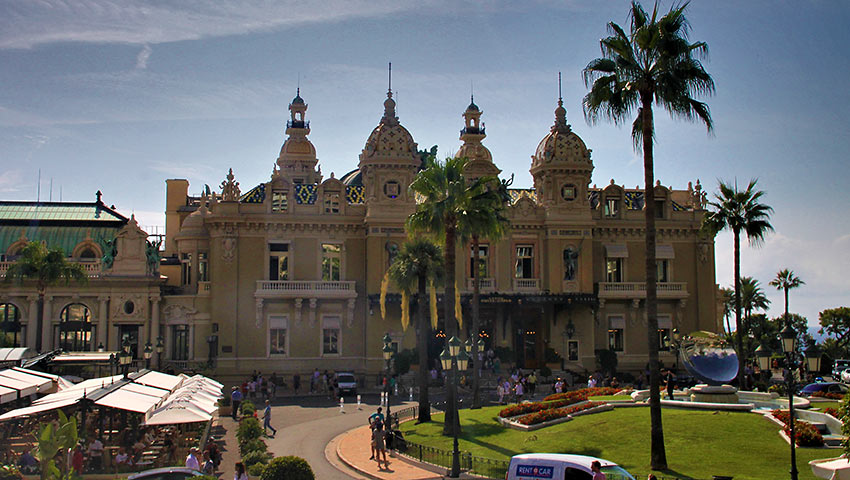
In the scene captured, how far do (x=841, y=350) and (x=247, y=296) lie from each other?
191ft

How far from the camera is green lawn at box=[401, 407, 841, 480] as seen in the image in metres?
25.6

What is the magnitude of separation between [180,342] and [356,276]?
12602 mm

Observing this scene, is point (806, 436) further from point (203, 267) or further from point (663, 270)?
point (203, 267)

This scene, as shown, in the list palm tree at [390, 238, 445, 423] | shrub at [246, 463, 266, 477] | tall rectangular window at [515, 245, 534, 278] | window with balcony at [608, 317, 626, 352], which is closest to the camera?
shrub at [246, 463, 266, 477]

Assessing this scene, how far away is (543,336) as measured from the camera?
5931cm

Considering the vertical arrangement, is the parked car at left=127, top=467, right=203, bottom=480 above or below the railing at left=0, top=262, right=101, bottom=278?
below

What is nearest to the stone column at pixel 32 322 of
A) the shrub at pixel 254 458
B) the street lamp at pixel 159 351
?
the street lamp at pixel 159 351

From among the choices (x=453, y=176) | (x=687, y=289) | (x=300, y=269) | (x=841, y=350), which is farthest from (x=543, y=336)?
(x=841, y=350)

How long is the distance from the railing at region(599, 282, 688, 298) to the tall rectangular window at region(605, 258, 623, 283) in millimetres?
1424

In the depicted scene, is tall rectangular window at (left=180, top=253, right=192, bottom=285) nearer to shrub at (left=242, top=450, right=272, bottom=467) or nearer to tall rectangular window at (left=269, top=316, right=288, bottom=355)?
tall rectangular window at (left=269, top=316, right=288, bottom=355)

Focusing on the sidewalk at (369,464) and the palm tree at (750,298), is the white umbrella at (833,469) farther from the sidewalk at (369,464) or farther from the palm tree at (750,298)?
the palm tree at (750,298)

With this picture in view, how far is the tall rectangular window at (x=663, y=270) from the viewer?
61969mm

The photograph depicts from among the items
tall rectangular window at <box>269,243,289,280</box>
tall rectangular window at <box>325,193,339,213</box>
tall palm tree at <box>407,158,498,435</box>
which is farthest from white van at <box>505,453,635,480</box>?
tall rectangular window at <box>325,193,339,213</box>

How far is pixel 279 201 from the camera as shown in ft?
189
